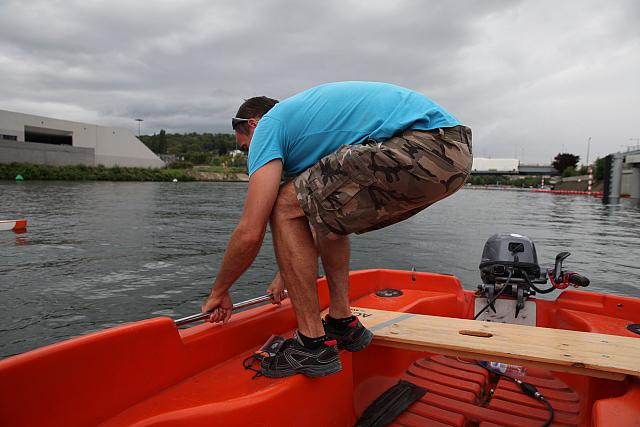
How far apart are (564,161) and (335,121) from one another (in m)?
123

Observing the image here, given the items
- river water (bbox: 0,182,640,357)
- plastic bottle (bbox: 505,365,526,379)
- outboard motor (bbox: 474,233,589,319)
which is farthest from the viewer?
river water (bbox: 0,182,640,357)

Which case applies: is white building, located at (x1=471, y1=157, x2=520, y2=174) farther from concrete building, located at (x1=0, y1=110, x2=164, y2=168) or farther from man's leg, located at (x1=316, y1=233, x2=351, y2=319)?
man's leg, located at (x1=316, y1=233, x2=351, y2=319)

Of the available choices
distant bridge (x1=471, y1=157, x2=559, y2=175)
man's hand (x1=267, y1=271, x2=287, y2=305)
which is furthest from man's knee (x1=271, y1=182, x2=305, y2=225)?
distant bridge (x1=471, y1=157, x2=559, y2=175)

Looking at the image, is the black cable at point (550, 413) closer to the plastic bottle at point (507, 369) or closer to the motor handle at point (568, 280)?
the plastic bottle at point (507, 369)

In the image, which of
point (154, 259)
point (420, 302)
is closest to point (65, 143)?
point (154, 259)

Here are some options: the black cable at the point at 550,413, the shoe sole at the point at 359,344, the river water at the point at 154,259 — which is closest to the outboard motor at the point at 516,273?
the black cable at the point at 550,413

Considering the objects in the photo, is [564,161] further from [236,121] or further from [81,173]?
[236,121]

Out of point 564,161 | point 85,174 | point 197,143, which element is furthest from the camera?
point 197,143

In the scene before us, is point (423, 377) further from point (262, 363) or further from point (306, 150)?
point (306, 150)

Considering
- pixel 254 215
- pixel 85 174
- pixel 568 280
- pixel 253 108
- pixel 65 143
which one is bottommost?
pixel 568 280

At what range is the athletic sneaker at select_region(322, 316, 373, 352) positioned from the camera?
2406mm

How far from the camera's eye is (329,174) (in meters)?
2.00

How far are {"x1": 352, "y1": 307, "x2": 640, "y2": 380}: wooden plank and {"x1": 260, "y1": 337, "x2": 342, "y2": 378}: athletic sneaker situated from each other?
458 millimetres

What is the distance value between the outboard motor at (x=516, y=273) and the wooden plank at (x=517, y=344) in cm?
114
